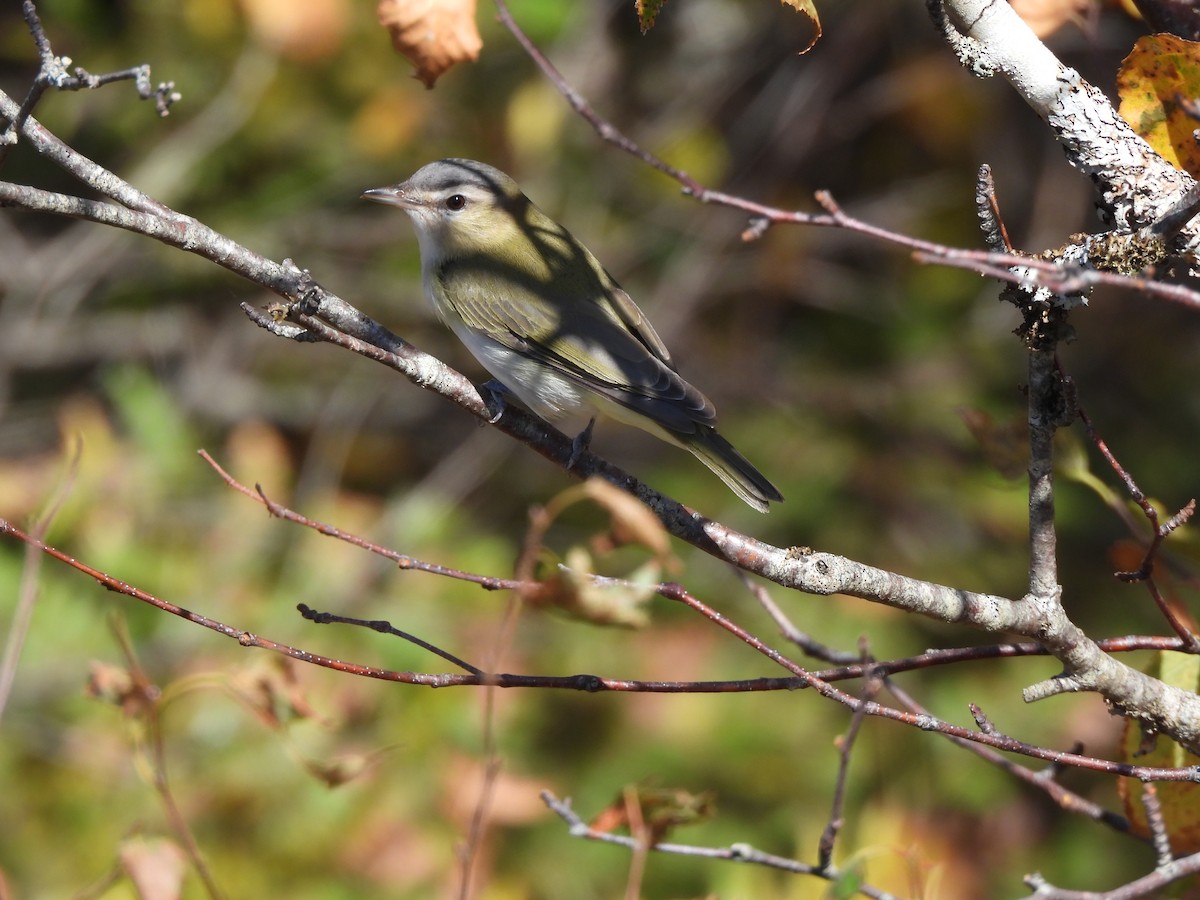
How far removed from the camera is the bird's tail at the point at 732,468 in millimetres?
3174

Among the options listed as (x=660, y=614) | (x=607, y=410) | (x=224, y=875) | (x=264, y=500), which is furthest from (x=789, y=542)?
(x=264, y=500)

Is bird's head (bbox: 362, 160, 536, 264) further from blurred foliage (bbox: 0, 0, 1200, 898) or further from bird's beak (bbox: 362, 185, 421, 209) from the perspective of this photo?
blurred foliage (bbox: 0, 0, 1200, 898)

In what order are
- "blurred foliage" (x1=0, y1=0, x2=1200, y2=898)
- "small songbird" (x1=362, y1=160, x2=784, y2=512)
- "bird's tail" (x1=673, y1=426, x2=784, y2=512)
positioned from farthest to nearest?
1. "blurred foliage" (x1=0, y1=0, x2=1200, y2=898)
2. "small songbird" (x1=362, y1=160, x2=784, y2=512)
3. "bird's tail" (x1=673, y1=426, x2=784, y2=512)

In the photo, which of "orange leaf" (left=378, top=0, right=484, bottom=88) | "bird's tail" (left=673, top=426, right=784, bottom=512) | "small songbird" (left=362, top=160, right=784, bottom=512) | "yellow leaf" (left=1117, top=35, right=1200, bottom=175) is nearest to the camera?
"yellow leaf" (left=1117, top=35, right=1200, bottom=175)

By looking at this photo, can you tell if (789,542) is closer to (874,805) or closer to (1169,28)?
(874,805)

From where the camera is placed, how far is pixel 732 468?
3.22m

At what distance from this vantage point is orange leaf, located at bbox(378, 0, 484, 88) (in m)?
2.57

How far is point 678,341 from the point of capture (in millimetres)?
6293

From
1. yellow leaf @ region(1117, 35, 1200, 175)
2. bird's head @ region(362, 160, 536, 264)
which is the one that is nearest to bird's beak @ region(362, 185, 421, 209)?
bird's head @ region(362, 160, 536, 264)

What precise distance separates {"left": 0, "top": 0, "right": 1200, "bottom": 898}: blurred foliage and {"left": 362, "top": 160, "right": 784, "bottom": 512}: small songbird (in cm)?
128

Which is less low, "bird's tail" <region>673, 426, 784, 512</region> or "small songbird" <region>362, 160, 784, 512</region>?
"small songbird" <region>362, 160, 784, 512</region>

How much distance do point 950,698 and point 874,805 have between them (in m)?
0.66

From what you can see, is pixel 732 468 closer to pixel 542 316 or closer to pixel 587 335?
pixel 587 335

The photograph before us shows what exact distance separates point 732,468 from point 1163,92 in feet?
4.71
